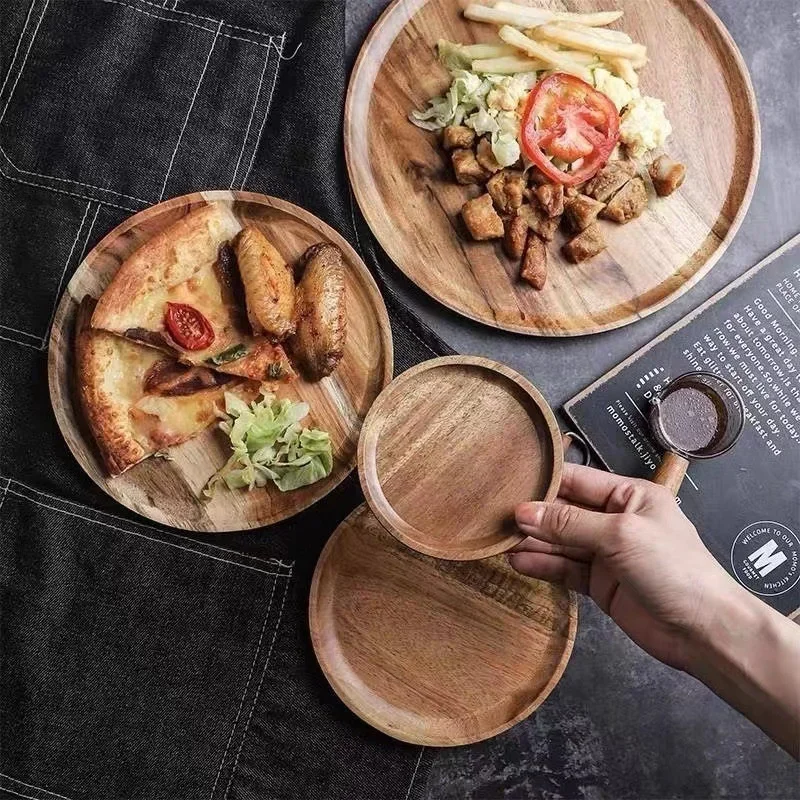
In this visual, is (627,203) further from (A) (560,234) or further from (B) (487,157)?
(B) (487,157)

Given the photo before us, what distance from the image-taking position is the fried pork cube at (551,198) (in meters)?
3.97

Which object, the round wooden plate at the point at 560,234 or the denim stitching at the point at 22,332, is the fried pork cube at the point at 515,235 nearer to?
the round wooden plate at the point at 560,234

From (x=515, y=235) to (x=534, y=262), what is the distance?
15 cm

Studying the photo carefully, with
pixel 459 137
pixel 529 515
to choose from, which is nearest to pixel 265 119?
pixel 459 137

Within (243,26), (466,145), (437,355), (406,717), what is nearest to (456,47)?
(466,145)

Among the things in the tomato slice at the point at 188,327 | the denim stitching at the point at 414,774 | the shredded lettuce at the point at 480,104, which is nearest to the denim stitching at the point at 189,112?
the tomato slice at the point at 188,327

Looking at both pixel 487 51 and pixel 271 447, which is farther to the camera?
pixel 487 51

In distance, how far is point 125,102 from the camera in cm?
397

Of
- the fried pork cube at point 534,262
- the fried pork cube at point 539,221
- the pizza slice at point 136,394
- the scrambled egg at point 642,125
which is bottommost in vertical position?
the pizza slice at point 136,394

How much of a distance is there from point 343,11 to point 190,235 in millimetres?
1288

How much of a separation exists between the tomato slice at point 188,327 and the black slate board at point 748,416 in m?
1.71

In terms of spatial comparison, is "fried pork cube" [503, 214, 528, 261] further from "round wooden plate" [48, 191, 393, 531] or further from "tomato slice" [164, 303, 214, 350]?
"tomato slice" [164, 303, 214, 350]

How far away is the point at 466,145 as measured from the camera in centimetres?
402

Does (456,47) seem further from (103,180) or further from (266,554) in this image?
(266,554)
